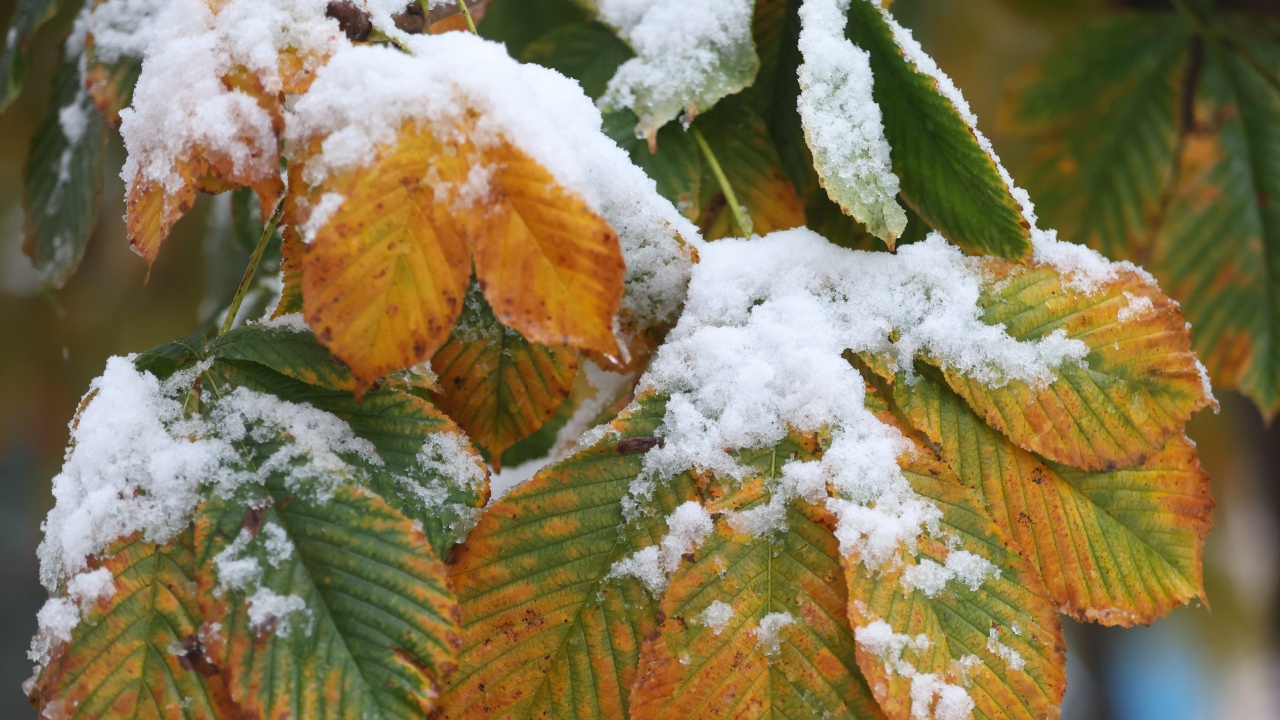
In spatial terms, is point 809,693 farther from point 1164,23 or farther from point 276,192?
point 1164,23

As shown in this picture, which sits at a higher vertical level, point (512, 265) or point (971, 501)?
point (512, 265)

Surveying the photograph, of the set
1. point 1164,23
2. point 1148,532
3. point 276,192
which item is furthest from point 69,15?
point 1164,23

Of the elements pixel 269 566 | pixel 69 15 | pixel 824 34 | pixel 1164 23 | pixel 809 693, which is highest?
pixel 69 15

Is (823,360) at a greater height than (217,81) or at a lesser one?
lesser

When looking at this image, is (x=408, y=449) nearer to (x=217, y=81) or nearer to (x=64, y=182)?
(x=217, y=81)

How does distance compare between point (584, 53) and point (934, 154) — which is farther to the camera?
point (584, 53)

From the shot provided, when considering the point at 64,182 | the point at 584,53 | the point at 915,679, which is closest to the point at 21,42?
the point at 64,182

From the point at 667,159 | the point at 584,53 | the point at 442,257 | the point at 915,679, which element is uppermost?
the point at 584,53
